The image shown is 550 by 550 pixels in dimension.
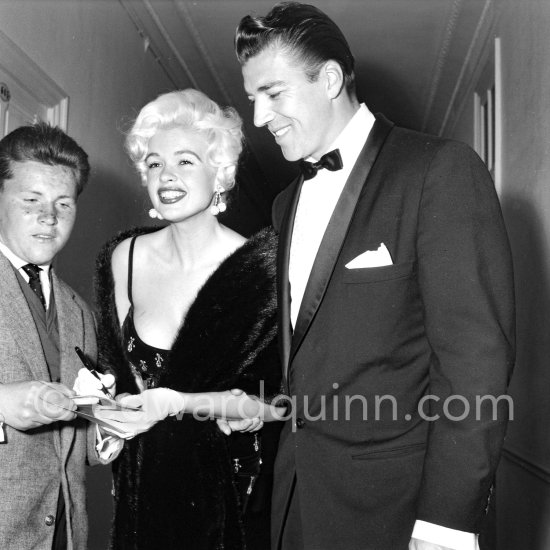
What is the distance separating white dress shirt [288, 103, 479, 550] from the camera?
1774 millimetres

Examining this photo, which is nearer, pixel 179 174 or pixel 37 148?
pixel 37 148

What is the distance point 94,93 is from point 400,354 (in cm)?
322

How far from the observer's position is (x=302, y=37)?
1.82 m

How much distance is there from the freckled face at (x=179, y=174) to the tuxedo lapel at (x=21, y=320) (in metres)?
0.53

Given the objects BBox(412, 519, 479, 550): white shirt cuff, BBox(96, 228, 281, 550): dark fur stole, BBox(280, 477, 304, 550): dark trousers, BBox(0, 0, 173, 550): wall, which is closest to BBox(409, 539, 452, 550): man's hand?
BBox(412, 519, 479, 550): white shirt cuff

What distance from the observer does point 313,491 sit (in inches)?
63.7

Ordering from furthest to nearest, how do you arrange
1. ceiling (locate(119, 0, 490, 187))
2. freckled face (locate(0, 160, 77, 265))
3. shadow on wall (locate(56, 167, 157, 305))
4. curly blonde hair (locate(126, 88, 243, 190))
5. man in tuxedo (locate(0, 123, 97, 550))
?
ceiling (locate(119, 0, 490, 187)) → shadow on wall (locate(56, 167, 157, 305)) → curly blonde hair (locate(126, 88, 243, 190)) → freckled face (locate(0, 160, 77, 265)) → man in tuxedo (locate(0, 123, 97, 550))

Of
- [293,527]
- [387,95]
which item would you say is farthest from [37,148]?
[387,95]

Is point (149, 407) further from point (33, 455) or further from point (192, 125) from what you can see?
point (192, 125)

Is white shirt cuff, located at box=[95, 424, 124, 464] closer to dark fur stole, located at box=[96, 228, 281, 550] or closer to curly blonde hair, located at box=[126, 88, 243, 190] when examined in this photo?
dark fur stole, located at box=[96, 228, 281, 550]

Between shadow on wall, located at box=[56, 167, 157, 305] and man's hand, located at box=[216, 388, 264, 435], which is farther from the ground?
shadow on wall, located at box=[56, 167, 157, 305]

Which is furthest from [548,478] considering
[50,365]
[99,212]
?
[99,212]

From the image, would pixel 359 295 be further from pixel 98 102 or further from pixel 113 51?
pixel 113 51

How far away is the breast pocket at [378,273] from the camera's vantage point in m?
1.52
